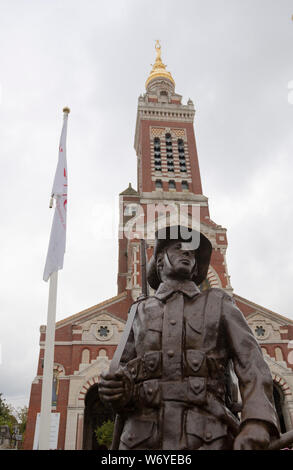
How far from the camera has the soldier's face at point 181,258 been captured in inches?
120

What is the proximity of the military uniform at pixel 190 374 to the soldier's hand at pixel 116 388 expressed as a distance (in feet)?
0.21

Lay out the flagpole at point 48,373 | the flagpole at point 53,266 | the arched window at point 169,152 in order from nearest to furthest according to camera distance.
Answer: the flagpole at point 48,373, the flagpole at point 53,266, the arched window at point 169,152

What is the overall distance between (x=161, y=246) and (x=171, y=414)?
144 centimetres

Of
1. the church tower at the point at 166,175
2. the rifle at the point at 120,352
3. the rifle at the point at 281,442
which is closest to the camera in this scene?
the rifle at the point at 281,442

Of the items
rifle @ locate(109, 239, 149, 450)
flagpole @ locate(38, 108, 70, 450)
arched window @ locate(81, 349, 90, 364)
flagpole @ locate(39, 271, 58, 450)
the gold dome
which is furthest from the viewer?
the gold dome

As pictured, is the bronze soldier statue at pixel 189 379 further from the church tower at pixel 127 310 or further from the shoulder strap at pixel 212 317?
the church tower at pixel 127 310

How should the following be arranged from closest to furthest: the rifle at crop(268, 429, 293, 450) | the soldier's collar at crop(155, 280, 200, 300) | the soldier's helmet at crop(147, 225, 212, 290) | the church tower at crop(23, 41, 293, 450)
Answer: the rifle at crop(268, 429, 293, 450)
the soldier's collar at crop(155, 280, 200, 300)
the soldier's helmet at crop(147, 225, 212, 290)
the church tower at crop(23, 41, 293, 450)

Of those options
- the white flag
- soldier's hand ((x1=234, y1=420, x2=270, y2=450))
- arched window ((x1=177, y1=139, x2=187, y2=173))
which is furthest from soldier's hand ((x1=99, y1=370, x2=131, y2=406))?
arched window ((x1=177, y1=139, x2=187, y2=173))

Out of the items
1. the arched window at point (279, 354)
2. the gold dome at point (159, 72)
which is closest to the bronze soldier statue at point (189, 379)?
the arched window at point (279, 354)

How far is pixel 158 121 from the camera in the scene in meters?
30.7

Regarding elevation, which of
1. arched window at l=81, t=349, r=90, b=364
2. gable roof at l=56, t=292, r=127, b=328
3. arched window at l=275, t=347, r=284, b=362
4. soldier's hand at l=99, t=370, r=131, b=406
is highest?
gable roof at l=56, t=292, r=127, b=328

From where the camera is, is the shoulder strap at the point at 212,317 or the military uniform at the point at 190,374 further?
the shoulder strap at the point at 212,317

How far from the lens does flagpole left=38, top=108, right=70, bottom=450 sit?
20.0 ft

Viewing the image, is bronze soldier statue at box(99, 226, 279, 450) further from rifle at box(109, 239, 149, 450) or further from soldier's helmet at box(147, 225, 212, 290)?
soldier's helmet at box(147, 225, 212, 290)
